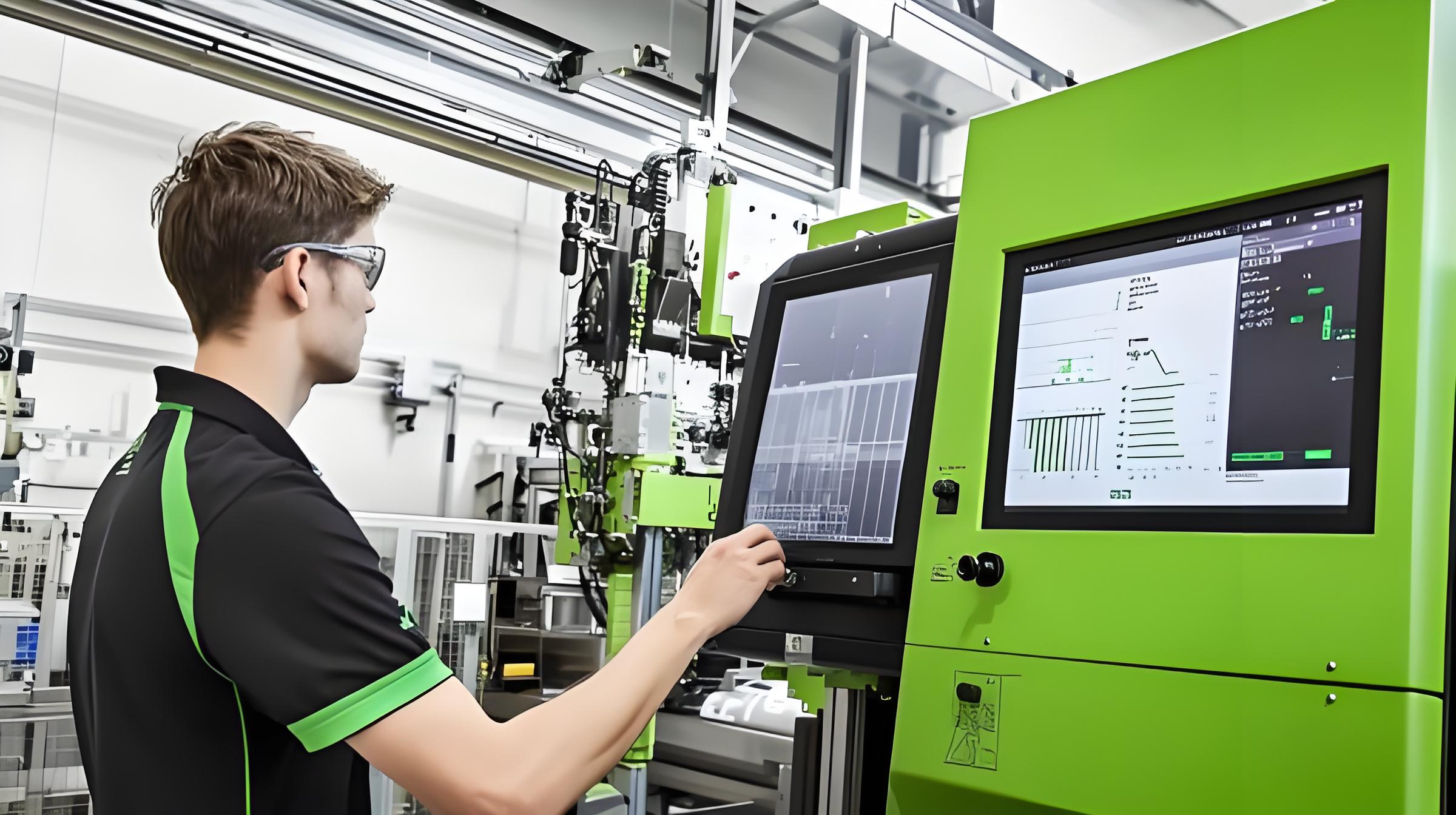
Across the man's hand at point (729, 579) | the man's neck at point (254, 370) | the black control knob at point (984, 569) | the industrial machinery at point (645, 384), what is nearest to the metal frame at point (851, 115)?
the industrial machinery at point (645, 384)

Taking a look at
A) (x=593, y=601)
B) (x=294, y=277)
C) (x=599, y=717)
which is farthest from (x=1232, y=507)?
(x=593, y=601)

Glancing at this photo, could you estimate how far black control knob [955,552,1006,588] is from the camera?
132 centimetres

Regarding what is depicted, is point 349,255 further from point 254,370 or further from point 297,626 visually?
point 297,626

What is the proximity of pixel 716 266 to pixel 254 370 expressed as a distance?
3.08 m

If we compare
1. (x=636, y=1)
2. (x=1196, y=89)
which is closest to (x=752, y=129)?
(x=636, y=1)

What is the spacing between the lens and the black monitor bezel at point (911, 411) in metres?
1.51

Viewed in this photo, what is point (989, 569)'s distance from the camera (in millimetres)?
1322

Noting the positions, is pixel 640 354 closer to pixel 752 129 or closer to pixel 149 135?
pixel 149 135

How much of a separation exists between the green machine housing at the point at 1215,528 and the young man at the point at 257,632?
1.30 feet

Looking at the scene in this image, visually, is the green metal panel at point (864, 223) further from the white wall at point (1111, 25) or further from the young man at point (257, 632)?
the white wall at point (1111, 25)

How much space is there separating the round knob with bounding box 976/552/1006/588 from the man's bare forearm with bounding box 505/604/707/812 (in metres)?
0.37

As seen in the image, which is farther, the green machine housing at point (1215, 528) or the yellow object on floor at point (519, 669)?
the yellow object on floor at point (519, 669)

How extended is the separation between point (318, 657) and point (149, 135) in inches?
210

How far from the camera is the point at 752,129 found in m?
7.39
